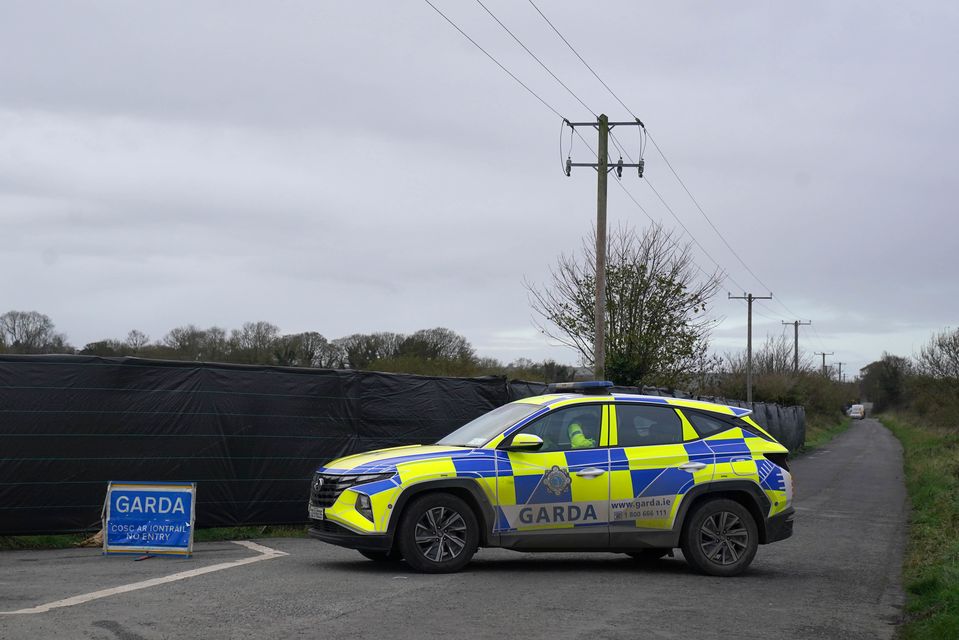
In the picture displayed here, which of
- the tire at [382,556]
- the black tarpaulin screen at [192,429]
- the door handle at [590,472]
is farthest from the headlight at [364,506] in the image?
the black tarpaulin screen at [192,429]

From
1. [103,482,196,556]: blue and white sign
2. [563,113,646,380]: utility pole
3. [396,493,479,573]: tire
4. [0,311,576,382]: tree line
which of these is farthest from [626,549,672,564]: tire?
[0,311,576,382]: tree line

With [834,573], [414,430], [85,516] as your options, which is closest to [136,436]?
[85,516]

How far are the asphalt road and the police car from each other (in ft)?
1.14

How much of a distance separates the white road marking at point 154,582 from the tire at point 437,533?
1777 mm

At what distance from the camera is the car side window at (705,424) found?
11.0 m

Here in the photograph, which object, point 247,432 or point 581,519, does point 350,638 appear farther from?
point 247,432

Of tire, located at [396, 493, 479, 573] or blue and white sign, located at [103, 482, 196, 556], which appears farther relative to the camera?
blue and white sign, located at [103, 482, 196, 556]

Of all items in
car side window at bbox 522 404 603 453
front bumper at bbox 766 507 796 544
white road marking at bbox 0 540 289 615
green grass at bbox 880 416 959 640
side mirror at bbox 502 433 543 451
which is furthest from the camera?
front bumper at bbox 766 507 796 544

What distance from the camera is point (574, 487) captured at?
10328mm

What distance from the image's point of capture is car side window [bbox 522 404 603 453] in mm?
10555

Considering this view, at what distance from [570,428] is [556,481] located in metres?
0.60

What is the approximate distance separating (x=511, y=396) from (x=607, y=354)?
1405 centimetres

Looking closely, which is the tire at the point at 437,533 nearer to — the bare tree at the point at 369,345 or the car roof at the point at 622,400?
the car roof at the point at 622,400

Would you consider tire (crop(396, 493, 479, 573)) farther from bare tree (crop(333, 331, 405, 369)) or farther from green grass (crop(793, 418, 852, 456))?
bare tree (crop(333, 331, 405, 369))
